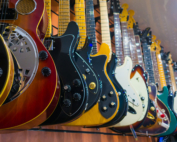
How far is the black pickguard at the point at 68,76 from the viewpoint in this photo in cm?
80

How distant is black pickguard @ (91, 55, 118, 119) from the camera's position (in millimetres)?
1019

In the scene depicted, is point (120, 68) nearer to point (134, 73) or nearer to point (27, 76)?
point (134, 73)

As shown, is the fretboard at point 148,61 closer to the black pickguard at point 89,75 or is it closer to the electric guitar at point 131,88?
the electric guitar at point 131,88

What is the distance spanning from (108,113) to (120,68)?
465 mm

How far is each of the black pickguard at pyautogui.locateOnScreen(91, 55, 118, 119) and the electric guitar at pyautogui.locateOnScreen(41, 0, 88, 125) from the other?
0.65ft

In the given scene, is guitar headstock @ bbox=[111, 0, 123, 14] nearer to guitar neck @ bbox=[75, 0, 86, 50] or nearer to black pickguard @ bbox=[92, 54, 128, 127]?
guitar neck @ bbox=[75, 0, 86, 50]

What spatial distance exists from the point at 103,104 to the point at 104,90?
0.08 meters

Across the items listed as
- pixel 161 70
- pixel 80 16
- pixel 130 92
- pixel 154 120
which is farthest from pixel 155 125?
pixel 161 70

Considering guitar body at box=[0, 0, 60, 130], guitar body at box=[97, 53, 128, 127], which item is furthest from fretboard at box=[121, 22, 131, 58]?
guitar body at box=[0, 0, 60, 130]

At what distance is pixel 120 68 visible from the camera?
4.60ft

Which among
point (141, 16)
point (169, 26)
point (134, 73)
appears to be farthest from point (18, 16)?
point (169, 26)

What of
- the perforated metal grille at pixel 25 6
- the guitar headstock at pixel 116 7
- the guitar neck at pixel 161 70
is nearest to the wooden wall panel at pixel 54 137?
the perforated metal grille at pixel 25 6

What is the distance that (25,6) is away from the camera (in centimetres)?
86

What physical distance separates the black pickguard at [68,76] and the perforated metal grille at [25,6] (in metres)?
0.17
